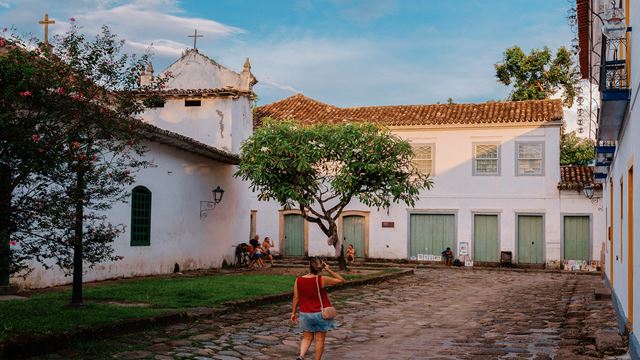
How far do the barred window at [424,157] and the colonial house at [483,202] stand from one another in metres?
0.04

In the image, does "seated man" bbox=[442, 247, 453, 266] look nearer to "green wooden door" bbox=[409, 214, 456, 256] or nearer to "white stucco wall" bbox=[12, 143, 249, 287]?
"green wooden door" bbox=[409, 214, 456, 256]

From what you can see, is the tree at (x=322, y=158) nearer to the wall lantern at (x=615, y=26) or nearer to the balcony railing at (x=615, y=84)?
the balcony railing at (x=615, y=84)

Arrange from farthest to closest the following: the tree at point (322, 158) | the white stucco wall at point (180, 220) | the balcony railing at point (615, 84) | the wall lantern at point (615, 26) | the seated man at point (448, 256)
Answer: the seated man at point (448, 256), the tree at point (322, 158), the white stucco wall at point (180, 220), the balcony railing at point (615, 84), the wall lantern at point (615, 26)

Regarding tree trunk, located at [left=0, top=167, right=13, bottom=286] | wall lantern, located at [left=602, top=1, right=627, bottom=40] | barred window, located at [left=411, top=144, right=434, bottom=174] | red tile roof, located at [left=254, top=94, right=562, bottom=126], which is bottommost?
tree trunk, located at [left=0, top=167, right=13, bottom=286]

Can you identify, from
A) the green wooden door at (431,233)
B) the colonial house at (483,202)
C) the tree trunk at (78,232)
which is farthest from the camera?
the green wooden door at (431,233)

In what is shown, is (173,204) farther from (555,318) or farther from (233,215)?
(555,318)

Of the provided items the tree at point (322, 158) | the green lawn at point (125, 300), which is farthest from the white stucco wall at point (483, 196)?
the green lawn at point (125, 300)

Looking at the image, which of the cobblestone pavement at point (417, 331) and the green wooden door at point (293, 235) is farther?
the green wooden door at point (293, 235)

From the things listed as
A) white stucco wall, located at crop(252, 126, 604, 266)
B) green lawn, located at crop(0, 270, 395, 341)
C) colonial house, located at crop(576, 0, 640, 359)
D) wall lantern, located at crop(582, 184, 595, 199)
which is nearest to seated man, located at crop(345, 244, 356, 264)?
white stucco wall, located at crop(252, 126, 604, 266)

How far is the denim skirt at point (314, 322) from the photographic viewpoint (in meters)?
7.19

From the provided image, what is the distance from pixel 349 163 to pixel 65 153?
12900 mm

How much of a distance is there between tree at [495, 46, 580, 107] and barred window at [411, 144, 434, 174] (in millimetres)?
9898

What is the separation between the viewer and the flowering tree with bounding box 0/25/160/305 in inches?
274

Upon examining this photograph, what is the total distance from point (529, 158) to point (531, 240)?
325cm
